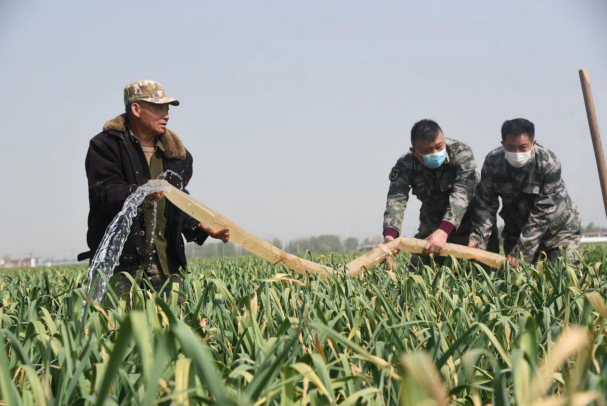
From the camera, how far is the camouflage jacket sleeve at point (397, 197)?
577 centimetres

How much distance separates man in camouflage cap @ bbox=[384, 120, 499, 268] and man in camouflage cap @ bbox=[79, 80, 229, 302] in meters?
1.79

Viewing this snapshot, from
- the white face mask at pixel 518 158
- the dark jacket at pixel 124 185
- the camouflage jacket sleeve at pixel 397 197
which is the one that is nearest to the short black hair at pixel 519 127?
the white face mask at pixel 518 158

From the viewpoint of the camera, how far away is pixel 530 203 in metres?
5.73

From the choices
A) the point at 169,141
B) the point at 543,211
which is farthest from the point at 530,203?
the point at 169,141

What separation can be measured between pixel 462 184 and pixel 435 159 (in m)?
0.33

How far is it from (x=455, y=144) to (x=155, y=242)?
268 centimetres

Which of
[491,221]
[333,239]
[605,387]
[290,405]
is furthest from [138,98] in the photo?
[333,239]

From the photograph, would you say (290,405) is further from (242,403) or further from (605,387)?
(605,387)

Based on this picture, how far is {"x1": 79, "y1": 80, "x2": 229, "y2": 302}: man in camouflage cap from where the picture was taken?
175 inches

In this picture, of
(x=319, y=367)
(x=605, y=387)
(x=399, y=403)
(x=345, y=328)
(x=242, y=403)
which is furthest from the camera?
(x=345, y=328)

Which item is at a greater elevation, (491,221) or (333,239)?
(491,221)

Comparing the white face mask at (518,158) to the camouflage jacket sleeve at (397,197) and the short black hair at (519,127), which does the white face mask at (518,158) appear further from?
the camouflage jacket sleeve at (397,197)

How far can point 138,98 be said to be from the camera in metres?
4.55

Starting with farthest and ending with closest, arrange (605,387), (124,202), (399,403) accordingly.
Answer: (124,202)
(399,403)
(605,387)
